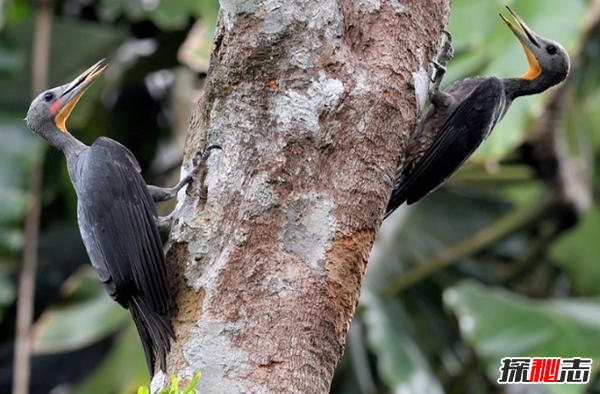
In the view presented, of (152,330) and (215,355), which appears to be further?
(152,330)

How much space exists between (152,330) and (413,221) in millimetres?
4359

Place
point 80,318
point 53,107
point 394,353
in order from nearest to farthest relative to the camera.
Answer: point 53,107
point 394,353
point 80,318

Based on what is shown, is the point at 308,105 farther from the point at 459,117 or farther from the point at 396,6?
the point at 459,117

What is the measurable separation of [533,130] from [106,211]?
3.79 metres

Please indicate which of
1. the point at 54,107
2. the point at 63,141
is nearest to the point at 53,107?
the point at 54,107

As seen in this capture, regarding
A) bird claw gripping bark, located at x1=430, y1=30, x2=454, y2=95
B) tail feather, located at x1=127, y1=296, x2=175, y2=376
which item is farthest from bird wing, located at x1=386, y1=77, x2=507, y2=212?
tail feather, located at x1=127, y1=296, x2=175, y2=376

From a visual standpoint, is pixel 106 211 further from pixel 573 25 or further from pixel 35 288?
pixel 35 288

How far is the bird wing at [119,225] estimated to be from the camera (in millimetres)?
3496

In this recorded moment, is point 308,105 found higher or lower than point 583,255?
higher

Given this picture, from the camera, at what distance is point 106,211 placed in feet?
12.5

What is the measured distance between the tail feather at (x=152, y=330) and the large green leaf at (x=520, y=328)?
2.79 m

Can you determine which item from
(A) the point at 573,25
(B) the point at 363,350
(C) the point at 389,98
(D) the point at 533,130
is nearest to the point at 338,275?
(C) the point at 389,98

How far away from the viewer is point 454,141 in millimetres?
4355

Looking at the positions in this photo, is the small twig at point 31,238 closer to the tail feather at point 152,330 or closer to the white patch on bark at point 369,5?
the tail feather at point 152,330
